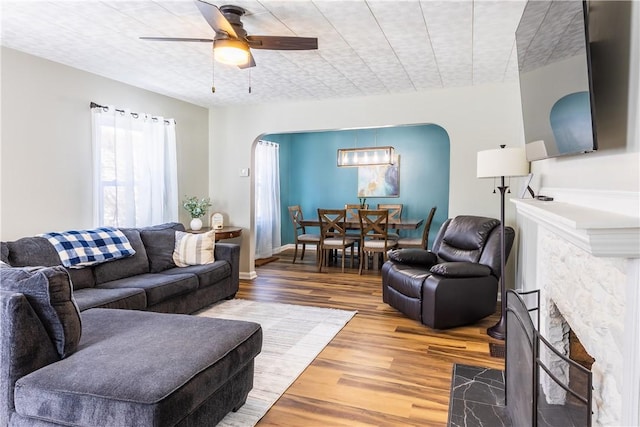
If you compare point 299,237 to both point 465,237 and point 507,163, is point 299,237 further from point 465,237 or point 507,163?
point 507,163

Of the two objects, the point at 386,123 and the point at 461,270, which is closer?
the point at 461,270

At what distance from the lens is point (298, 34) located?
2984 millimetres

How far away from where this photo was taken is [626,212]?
1057 millimetres

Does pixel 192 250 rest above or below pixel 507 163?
below

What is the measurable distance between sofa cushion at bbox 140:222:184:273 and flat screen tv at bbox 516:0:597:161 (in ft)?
11.4

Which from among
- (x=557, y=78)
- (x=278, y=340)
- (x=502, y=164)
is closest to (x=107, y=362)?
(x=278, y=340)

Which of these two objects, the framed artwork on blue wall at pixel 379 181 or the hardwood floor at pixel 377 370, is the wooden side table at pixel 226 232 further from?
the framed artwork on blue wall at pixel 379 181

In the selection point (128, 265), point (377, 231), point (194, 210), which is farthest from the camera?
point (377, 231)

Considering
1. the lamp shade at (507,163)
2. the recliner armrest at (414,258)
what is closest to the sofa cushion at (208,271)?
the recliner armrest at (414,258)

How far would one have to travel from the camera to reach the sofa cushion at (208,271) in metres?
4.02

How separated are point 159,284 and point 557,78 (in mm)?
3242

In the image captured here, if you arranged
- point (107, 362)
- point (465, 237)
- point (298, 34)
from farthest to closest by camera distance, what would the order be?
point (465, 237)
point (298, 34)
point (107, 362)

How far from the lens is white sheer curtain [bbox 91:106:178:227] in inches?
161

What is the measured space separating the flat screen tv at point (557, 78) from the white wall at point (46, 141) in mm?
3769
